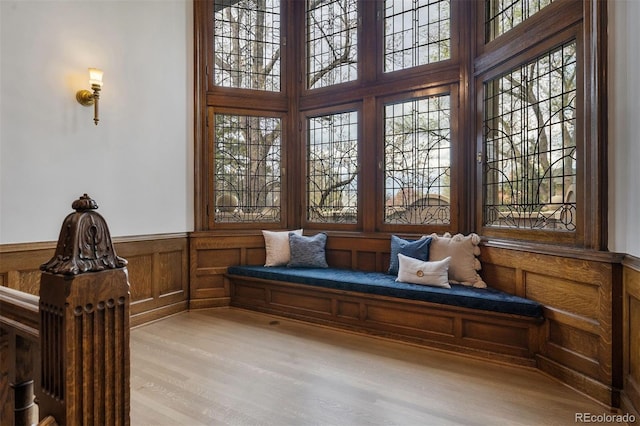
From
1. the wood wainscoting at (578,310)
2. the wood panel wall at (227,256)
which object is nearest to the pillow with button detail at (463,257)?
the wood wainscoting at (578,310)

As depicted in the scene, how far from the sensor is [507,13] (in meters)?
3.05

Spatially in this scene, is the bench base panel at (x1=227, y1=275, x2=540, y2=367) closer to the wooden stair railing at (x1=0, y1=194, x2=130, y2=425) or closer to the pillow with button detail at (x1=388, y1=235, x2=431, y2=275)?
the pillow with button detail at (x1=388, y1=235, x2=431, y2=275)

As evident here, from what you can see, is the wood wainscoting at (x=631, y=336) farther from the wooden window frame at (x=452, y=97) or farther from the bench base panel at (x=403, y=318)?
the bench base panel at (x=403, y=318)

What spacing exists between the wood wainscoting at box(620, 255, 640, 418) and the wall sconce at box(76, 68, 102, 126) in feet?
13.0

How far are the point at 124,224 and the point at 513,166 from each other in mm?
3519

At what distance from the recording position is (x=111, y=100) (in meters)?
3.30

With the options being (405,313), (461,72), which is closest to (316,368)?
(405,313)

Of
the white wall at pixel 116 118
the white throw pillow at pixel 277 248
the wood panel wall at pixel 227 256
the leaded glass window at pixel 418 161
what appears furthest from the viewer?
the white throw pillow at pixel 277 248

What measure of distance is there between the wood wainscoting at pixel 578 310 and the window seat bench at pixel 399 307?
12 centimetres

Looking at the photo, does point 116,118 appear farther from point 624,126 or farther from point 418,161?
point 624,126

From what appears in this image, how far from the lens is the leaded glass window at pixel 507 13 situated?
2.79 m

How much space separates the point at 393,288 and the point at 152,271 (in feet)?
7.96

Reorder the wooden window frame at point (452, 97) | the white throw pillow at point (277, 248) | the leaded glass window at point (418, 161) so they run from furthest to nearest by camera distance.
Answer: the white throw pillow at point (277, 248)
the leaded glass window at point (418, 161)
the wooden window frame at point (452, 97)

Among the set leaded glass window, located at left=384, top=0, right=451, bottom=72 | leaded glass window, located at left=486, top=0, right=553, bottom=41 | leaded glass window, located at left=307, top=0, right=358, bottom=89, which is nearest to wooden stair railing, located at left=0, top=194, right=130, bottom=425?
leaded glass window, located at left=486, top=0, right=553, bottom=41
